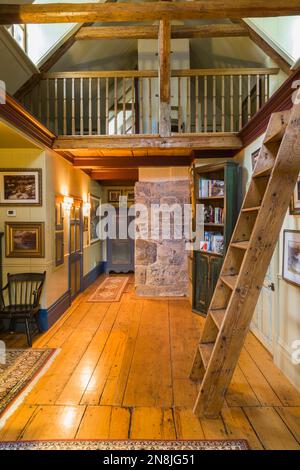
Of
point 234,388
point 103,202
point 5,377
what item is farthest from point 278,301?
point 103,202

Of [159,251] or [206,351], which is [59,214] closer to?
[159,251]

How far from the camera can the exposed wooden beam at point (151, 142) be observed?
3908 mm

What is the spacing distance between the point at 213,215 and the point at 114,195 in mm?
4081

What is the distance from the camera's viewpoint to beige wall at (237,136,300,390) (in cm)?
249

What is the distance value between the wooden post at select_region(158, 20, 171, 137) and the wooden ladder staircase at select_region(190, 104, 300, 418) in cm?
164

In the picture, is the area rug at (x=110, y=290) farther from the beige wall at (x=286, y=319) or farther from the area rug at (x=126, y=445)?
the area rug at (x=126, y=445)

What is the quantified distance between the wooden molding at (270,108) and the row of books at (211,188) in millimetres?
679

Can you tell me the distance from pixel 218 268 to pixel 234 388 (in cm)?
180

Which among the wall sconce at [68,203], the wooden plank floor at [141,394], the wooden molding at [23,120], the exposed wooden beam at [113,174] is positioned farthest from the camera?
the exposed wooden beam at [113,174]

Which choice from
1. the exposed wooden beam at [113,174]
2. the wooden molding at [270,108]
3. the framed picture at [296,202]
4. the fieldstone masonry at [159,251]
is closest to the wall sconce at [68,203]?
the fieldstone masonry at [159,251]

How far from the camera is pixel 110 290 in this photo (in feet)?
19.3

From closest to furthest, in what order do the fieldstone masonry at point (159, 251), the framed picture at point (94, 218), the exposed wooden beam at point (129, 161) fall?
the exposed wooden beam at point (129, 161) → the fieldstone masonry at point (159, 251) → the framed picture at point (94, 218)

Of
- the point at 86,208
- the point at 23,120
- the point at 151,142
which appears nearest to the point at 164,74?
the point at 151,142

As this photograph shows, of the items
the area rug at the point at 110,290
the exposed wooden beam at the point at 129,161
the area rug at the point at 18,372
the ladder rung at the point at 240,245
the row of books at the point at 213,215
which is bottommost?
the area rug at the point at 18,372
